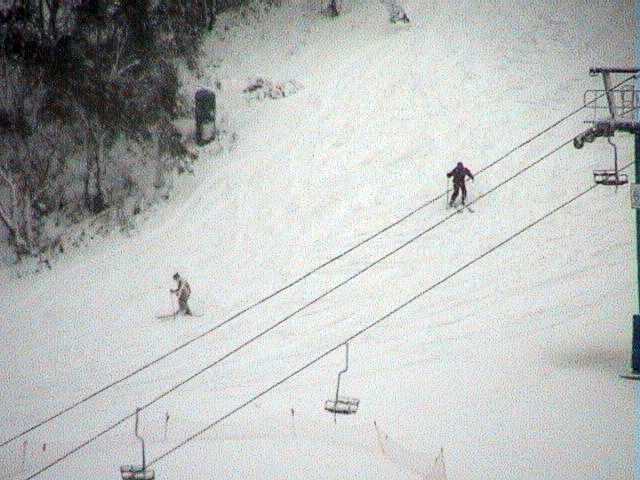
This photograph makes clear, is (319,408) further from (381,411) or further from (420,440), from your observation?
(420,440)

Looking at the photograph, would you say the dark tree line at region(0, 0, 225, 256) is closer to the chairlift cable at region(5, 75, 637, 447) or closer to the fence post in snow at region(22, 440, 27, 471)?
the chairlift cable at region(5, 75, 637, 447)

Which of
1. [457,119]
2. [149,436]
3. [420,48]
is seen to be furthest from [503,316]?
[420,48]

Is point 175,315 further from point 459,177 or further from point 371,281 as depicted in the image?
point 459,177

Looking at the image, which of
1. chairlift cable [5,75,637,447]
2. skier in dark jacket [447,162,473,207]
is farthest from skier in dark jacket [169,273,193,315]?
skier in dark jacket [447,162,473,207]

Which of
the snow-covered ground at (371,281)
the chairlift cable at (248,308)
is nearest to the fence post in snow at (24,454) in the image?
the snow-covered ground at (371,281)

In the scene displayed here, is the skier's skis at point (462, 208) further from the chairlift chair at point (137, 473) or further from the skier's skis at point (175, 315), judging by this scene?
the chairlift chair at point (137, 473)

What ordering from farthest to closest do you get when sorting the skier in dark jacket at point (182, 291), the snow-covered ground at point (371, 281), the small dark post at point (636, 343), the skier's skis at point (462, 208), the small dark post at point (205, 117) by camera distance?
the small dark post at point (205, 117), the skier's skis at point (462, 208), the skier in dark jacket at point (182, 291), the small dark post at point (636, 343), the snow-covered ground at point (371, 281)

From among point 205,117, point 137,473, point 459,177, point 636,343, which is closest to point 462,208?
point 459,177
